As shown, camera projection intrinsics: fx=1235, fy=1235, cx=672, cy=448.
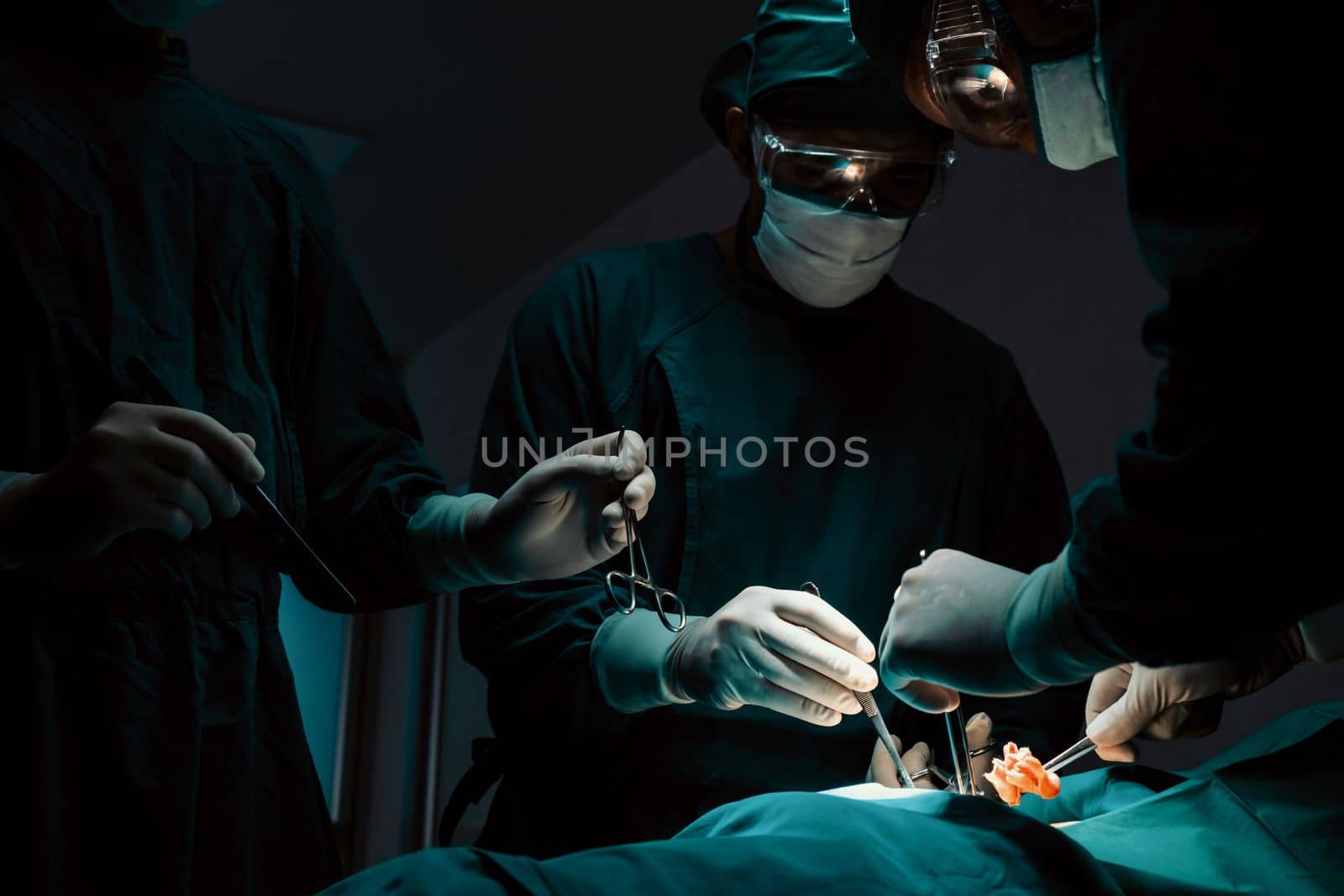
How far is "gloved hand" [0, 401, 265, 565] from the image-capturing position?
137 centimetres

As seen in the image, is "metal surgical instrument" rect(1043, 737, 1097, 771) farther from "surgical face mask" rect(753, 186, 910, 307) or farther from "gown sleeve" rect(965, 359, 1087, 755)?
"surgical face mask" rect(753, 186, 910, 307)

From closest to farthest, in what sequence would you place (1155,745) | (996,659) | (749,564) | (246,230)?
1. (996,659)
2. (246,230)
3. (749,564)
4. (1155,745)

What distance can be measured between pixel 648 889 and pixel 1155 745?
1.90m

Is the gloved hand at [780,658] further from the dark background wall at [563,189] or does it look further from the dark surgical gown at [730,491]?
the dark background wall at [563,189]

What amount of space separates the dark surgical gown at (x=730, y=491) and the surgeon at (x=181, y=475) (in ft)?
1.12

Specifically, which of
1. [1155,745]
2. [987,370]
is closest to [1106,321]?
[987,370]

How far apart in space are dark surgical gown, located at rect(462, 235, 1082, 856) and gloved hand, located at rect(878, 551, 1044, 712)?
22.8 inches

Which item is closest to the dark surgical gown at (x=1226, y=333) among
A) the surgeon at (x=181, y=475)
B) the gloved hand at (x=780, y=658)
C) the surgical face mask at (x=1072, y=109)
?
the surgical face mask at (x=1072, y=109)

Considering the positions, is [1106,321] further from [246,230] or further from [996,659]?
[246,230]

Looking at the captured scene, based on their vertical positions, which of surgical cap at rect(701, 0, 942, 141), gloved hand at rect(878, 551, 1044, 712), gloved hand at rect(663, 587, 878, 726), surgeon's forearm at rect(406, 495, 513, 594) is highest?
surgical cap at rect(701, 0, 942, 141)

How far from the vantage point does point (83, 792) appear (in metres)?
1.43

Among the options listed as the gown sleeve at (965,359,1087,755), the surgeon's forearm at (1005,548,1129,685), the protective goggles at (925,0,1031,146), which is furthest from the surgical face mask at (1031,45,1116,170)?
the gown sleeve at (965,359,1087,755)

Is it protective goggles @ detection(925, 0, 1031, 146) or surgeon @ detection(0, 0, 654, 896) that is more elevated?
protective goggles @ detection(925, 0, 1031, 146)

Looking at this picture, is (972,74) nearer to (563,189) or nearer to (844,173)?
(844,173)
